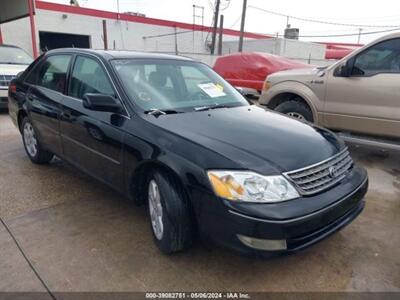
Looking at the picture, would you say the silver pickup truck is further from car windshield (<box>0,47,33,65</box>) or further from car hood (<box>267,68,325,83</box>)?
car windshield (<box>0,47,33,65</box>)

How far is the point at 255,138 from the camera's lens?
267 centimetres

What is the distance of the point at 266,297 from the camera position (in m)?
2.36

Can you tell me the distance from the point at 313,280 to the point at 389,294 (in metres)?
0.51

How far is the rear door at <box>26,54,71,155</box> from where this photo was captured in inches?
156

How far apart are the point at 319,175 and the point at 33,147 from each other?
397 cm

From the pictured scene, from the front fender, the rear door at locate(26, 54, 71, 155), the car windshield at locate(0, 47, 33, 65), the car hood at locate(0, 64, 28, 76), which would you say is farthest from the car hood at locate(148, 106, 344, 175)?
the car windshield at locate(0, 47, 33, 65)

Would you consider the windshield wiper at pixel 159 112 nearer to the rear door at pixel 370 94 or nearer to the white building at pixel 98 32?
the rear door at pixel 370 94

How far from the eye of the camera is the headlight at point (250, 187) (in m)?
2.23

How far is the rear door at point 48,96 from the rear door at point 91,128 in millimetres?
199

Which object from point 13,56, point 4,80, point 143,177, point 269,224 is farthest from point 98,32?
point 269,224

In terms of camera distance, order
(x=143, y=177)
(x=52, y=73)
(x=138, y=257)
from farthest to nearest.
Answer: (x=52, y=73), (x=143, y=177), (x=138, y=257)

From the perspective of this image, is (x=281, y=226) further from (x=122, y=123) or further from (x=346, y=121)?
(x=346, y=121)

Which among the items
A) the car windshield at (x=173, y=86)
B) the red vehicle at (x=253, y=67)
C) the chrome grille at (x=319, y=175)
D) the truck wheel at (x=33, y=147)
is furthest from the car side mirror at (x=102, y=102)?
the red vehicle at (x=253, y=67)

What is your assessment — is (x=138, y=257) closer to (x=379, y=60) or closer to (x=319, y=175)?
(x=319, y=175)
